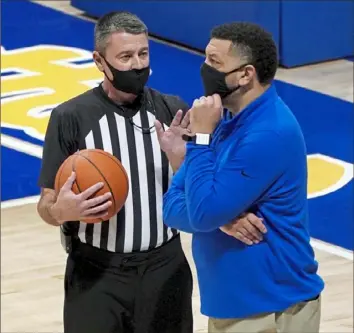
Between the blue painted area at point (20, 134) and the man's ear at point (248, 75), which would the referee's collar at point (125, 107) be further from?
the blue painted area at point (20, 134)

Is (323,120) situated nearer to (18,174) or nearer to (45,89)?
(45,89)

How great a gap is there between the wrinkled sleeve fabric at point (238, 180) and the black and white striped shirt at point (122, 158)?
2.30 feet

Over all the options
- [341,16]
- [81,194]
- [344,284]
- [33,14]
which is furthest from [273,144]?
[33,14]

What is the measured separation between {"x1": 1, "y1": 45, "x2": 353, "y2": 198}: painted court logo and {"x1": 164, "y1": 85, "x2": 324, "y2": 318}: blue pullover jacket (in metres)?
4.21

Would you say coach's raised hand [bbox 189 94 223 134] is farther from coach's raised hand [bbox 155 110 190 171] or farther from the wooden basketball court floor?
the wooden basketball court floor

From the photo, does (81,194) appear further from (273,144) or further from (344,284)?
(344,284)

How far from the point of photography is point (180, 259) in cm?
432

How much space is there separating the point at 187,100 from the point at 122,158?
573 centimetres

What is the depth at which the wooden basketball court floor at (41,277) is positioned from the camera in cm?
598

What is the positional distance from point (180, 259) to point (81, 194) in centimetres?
56

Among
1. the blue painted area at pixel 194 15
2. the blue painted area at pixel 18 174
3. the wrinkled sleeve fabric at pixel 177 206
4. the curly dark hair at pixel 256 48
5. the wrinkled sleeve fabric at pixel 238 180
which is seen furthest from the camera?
the blue painted area at pixel 194 15

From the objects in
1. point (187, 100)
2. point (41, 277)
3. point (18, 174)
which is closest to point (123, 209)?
point (41, 277)

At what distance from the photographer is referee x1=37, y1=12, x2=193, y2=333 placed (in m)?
4.17

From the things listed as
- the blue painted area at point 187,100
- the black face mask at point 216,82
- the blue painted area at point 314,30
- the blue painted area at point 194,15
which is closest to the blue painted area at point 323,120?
the blue painted area at point 187,100
